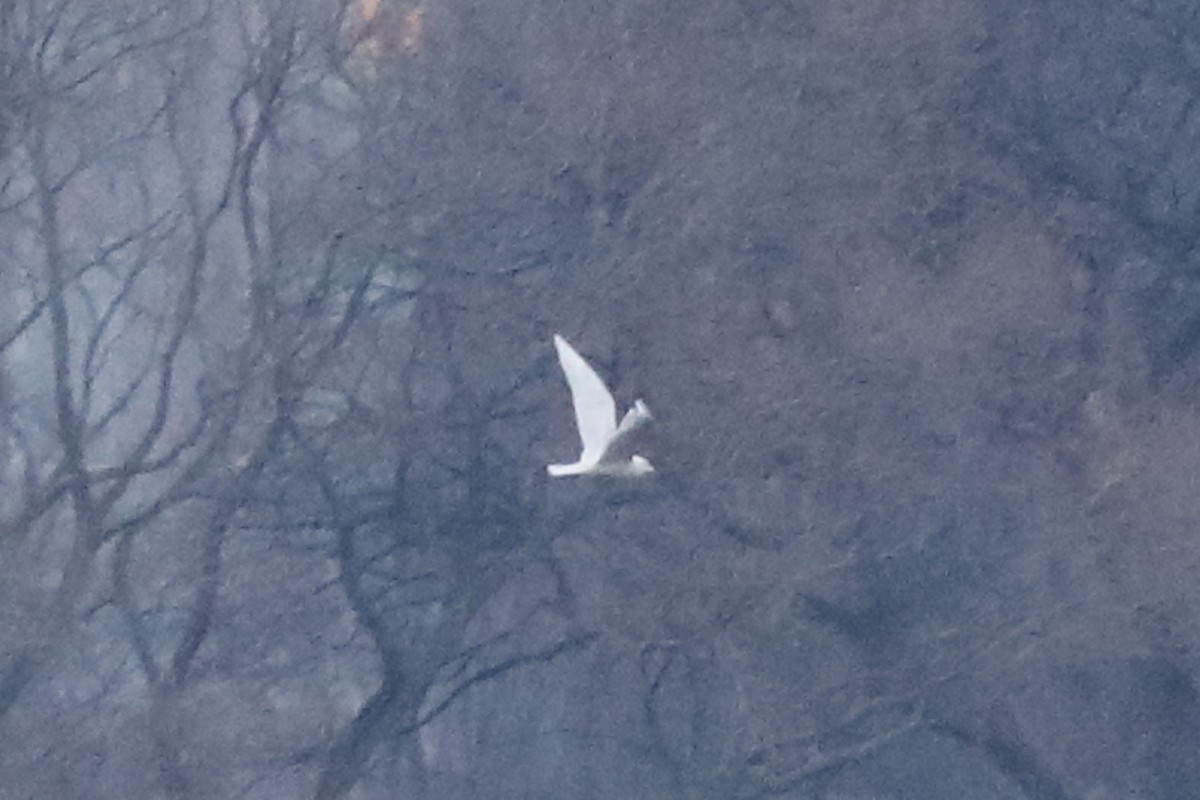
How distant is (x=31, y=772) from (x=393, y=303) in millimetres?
741

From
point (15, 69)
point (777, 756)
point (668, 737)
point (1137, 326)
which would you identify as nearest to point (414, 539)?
point (668, 737)

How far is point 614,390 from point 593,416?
0.10 metres

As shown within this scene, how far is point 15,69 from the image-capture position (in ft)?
6.91

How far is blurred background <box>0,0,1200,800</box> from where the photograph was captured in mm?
2010

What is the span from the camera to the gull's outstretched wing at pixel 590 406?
6.34 ft

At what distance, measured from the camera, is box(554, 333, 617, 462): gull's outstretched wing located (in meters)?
1.93

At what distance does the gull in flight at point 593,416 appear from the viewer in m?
1.94

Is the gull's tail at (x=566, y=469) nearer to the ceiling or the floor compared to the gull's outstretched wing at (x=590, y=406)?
nearer to the floor

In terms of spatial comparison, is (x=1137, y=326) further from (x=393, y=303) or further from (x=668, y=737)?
(x=393, y=303)

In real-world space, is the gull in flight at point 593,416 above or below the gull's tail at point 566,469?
above

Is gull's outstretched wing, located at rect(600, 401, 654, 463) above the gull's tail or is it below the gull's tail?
above

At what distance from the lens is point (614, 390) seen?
2.04 metres

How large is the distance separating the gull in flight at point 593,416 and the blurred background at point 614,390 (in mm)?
51

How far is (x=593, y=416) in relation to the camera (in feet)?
6.40
